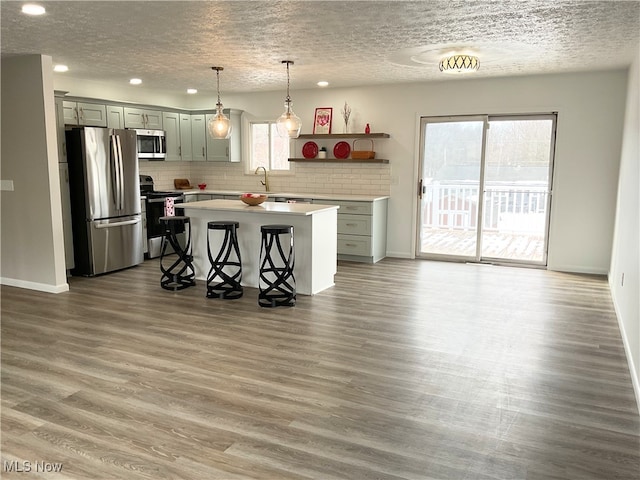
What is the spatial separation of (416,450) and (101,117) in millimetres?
6038

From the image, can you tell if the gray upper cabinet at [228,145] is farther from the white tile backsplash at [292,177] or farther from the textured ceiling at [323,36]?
the textured ceiling at [323,36]

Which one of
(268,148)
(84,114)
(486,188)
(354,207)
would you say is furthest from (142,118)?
(486,188)

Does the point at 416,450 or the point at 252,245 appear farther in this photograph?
the point at 252,245

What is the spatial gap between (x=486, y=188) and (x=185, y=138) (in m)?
4.76

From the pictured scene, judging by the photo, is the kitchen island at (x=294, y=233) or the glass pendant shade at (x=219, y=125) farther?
the glass pendant shade at (x=219, y=125)

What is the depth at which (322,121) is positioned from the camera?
7711mm

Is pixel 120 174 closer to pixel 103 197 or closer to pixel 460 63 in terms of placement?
pixel 103 197

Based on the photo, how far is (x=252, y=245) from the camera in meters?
5.60

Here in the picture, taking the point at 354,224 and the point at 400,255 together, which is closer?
the point at 354,224

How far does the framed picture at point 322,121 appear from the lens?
302 inches

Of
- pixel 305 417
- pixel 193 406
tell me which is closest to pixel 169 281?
pixel 193 406

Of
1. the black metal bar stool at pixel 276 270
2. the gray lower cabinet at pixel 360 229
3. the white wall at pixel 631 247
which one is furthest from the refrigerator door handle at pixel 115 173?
the white wall at pixel 631 247

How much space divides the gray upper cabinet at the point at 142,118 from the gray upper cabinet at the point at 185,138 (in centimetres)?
48

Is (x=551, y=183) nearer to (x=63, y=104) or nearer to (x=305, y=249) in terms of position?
(x=305, y=249)
